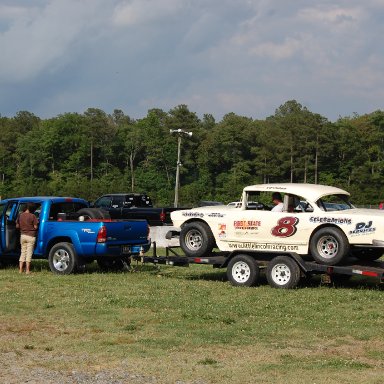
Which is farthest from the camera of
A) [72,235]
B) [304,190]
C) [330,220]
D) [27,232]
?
[27,232]

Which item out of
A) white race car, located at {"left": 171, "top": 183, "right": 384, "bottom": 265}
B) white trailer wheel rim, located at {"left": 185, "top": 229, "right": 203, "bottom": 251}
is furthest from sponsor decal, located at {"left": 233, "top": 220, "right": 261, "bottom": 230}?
white trailer wheel rim, located at {"left": 185, "top": 229, "right": 203, "bottom": 251}

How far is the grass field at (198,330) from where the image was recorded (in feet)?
25.8

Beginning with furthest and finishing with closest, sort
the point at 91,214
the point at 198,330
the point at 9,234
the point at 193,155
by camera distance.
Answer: the point at 193,155
the point at 9,234
the point at 91,214
the point at 198,330

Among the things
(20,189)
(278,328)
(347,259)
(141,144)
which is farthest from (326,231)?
(141,144)

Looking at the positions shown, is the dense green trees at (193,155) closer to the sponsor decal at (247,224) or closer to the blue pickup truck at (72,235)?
the blue pickup truck at (72,235)

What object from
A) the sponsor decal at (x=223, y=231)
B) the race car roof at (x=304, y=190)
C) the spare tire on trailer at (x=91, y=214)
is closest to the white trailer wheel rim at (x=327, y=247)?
the race car roof at (x=304, y=190)

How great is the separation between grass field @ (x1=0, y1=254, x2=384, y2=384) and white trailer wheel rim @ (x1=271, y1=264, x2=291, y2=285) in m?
0.26

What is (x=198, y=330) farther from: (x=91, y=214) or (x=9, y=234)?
(x=9, y=234)

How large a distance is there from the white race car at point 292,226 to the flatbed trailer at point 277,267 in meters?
0.16

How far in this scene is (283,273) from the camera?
13984 millimetres

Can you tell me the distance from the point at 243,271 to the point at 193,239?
1.42 meters

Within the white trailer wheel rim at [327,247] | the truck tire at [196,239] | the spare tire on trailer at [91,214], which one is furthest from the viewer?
the spare tire on trailer at [91,214]

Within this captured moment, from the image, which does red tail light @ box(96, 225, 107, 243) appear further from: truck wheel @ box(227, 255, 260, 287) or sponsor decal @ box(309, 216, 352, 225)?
sponsor decal @ box(309, 216, 352, 225)

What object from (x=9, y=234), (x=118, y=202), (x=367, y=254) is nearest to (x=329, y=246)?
(x=367, y=254)
